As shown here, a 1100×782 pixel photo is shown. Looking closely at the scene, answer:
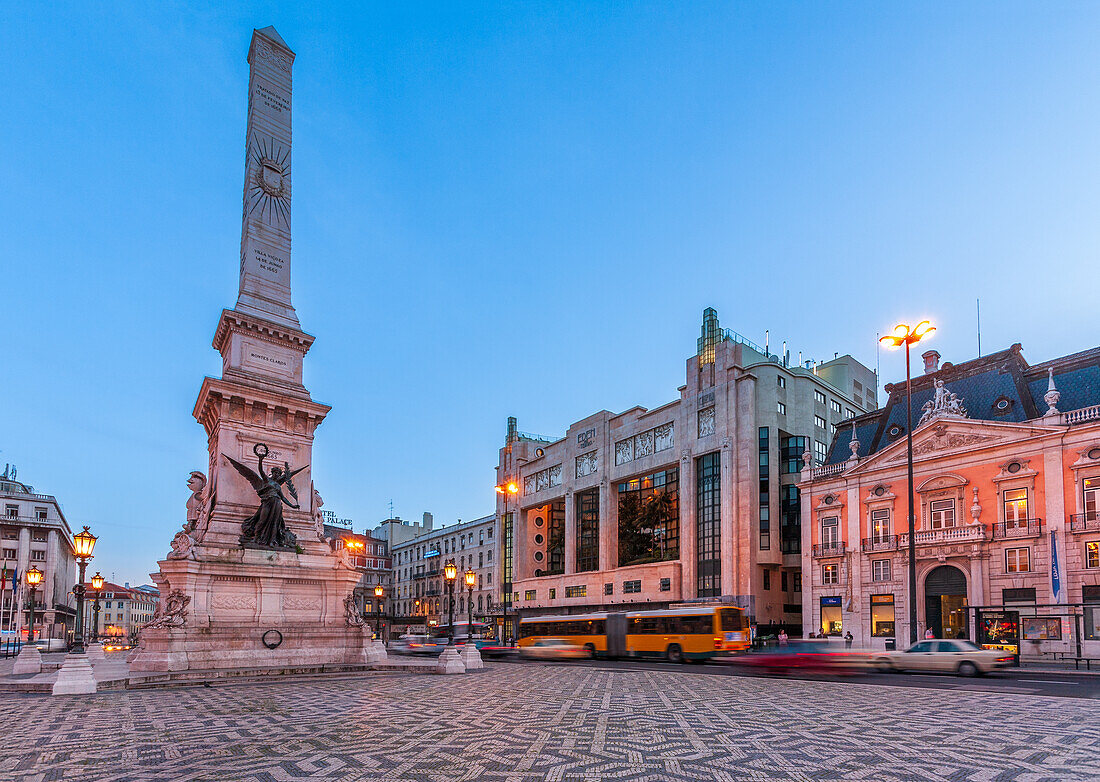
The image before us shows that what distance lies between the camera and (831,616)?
161 feet

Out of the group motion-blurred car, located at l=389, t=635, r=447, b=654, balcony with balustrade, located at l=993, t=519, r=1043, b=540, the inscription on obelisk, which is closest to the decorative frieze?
motion-blurred car, located at l=389, t=635, r=447, b=654

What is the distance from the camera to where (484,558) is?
93250 millimetres

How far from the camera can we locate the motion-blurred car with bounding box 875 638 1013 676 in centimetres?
2530

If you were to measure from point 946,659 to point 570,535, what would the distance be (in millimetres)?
48439

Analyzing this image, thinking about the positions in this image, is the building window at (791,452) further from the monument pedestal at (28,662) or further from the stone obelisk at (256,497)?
the monument pedestal at (28,662)

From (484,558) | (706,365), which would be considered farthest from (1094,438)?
(484,558)

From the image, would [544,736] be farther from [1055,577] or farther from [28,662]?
[1055,577]

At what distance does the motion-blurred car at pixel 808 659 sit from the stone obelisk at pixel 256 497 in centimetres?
1399

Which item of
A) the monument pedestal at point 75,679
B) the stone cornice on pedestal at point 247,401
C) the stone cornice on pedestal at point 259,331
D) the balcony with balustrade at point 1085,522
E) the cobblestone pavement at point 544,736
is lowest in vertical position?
the monument pedestal at point 75,679

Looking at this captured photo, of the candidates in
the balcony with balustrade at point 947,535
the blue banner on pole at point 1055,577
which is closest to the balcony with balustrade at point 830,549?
the balcony with balustrade at point 947,535

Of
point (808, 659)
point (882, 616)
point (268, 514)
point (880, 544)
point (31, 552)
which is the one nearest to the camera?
point (268, 514)

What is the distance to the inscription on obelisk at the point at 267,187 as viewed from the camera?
3031cm

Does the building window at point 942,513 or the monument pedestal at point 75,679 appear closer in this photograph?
the monument pedestal at point 75,679

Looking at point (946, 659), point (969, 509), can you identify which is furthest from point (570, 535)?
point (946, 659)
